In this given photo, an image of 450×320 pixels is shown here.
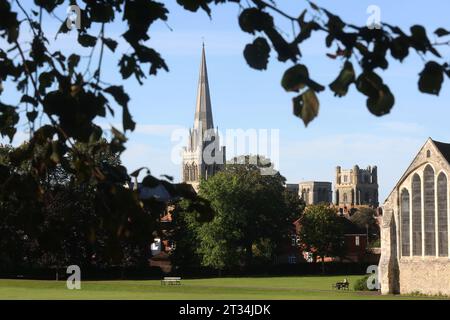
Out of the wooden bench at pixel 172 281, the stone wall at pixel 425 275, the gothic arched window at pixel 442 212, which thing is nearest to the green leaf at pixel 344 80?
the stone wall at pixel 425 275

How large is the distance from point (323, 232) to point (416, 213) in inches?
1628

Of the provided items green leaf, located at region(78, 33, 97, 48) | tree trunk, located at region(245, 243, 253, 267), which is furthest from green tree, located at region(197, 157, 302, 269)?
green leaf, located at region(78, 33, 97, 48)

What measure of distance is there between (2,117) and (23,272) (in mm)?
77944

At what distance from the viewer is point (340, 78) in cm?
493

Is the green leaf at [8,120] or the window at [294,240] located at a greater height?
the green leaf at [8,120]

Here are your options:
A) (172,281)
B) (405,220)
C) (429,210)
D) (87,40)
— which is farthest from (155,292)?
(87,40)

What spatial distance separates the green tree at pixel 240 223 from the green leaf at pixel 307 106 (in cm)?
8336

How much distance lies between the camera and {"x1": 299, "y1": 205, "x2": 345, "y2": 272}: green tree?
101m

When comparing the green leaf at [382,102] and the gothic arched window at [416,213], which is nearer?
the green leaf at [382,102]

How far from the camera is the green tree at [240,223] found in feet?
297

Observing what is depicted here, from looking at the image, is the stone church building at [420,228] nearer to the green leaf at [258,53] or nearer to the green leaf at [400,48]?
the green leaf at [258,53]

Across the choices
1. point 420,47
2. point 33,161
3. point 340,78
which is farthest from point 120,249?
point 420,47
